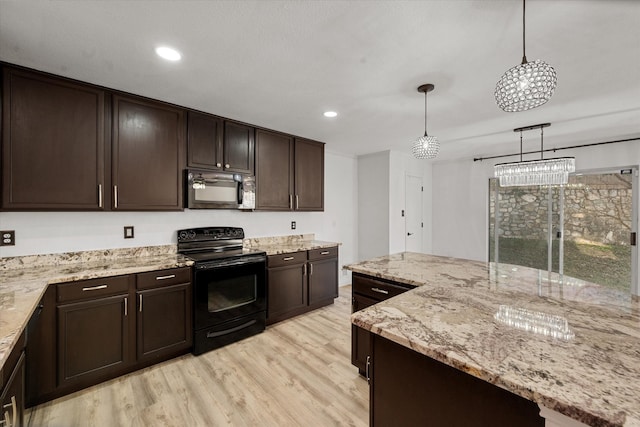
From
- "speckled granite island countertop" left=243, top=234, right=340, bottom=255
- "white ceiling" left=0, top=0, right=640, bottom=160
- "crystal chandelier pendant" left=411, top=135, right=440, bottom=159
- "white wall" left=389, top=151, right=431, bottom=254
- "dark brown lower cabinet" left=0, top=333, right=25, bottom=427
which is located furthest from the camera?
"white wall" left=389, top=151, right=431, bottom=254

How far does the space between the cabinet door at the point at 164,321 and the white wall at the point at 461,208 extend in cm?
495

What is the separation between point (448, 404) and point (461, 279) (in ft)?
2.97

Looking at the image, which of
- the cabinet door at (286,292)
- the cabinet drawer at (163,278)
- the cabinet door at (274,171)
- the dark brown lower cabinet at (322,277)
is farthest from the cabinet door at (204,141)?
the dark brown lower cabinet at (322,277)

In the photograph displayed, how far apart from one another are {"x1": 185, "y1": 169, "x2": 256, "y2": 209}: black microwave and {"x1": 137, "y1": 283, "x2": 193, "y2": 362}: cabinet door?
2.93 feet

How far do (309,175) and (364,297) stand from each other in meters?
2.25

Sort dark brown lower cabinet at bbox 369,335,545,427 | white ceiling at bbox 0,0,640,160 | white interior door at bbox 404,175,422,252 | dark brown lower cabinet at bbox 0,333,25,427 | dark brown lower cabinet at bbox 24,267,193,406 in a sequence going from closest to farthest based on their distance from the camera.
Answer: dark brown lower cabinet at bbox 369,335,545,427 → dark brown lower cabinet at bbox 0,333,25,427 → white ceiling at bbox 0,0,640,160 → dark brown lower cabinet at bbox 24,267,193,406 → white interior door at bbox 404,175,422,252

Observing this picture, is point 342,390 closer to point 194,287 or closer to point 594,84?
point 194,287

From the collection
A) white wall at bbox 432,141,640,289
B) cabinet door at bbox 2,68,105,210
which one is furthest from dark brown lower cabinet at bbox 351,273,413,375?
white wall at bbox 432,141,640,289

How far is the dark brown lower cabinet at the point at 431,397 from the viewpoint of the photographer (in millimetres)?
867

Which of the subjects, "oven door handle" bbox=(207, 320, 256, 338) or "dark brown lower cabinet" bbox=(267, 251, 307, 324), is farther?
"dark brown lower cabinet" bbox=(267, 251, 307, 324)

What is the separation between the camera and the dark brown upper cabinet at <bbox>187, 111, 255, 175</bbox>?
278 centimetres

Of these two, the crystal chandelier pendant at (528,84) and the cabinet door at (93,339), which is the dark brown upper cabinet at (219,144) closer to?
the cabinet door at (93,339)

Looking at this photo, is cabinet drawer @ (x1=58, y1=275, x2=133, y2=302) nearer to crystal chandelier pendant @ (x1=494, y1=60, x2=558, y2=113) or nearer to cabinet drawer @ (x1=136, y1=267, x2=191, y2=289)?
cabinet drawer @ (x1=136, y1=267, x2=191, y2=289)

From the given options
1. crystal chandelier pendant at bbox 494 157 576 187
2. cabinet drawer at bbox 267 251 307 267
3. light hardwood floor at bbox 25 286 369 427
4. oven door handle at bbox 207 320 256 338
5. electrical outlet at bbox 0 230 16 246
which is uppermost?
crystal chandelier pendant at bbox 494 157 576 187
